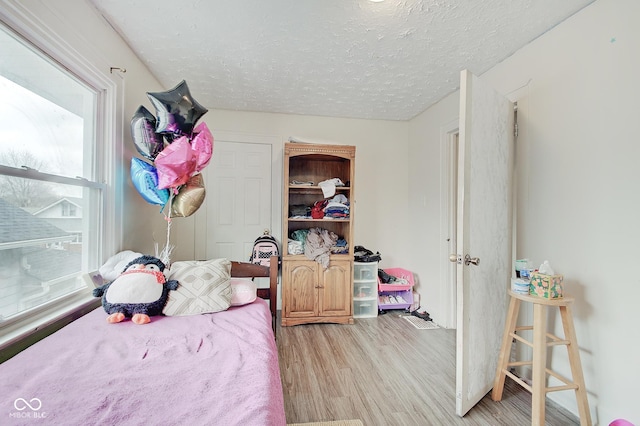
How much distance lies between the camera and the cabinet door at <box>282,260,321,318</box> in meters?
2.84

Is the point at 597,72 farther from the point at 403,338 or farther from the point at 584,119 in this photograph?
the point at 403,338

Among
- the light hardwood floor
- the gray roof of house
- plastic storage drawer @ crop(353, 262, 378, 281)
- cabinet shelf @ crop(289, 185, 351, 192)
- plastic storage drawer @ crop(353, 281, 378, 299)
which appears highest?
cabinet shelf @ crop(289, 185, 351, 192)

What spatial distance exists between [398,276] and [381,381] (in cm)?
165

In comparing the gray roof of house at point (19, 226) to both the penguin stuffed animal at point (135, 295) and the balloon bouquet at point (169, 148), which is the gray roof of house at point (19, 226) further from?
the balloon bouquet at point (169, 148)

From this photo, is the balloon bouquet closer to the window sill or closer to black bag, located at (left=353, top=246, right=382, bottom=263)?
the window sill

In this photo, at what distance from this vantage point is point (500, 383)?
5.62 feet

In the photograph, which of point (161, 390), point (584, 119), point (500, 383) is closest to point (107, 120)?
point (161, 390)

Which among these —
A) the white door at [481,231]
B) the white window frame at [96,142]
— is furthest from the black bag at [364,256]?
the white window frame at [96,142]

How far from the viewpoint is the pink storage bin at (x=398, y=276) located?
10.3 ft

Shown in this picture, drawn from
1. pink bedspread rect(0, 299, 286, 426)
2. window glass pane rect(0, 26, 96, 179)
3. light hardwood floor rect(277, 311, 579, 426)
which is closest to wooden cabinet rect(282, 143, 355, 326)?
light hardwood floor rect(277, 311, 579, 426)

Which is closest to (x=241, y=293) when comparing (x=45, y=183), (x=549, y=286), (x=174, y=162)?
(x=174, y=162)

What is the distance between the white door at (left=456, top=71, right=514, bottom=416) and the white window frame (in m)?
2.12

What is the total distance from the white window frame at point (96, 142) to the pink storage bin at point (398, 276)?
8.40ft

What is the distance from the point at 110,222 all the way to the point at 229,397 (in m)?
1.55
